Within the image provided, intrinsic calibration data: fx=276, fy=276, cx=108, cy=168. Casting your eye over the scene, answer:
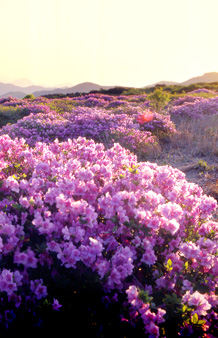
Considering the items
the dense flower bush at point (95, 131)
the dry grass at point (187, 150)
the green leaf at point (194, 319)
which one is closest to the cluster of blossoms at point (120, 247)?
the green leaf at point (194, 319)

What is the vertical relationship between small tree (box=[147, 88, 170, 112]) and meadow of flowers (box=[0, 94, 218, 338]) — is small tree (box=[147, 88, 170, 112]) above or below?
above

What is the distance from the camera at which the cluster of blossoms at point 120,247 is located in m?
2.11

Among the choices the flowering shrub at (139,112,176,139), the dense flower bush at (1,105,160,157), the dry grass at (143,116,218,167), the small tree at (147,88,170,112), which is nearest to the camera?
the dry grass at (143,116,218,167)

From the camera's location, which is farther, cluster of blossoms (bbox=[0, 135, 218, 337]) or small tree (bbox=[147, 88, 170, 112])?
small tree (bbox=[147, 88, 170, 112])

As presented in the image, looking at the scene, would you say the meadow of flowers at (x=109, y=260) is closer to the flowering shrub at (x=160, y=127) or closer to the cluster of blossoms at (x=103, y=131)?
the cluster of blossoms at (x=103, y=131)

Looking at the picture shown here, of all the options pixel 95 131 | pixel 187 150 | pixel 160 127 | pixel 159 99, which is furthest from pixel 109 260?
pixel 159 99

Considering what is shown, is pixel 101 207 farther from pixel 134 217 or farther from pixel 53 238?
pixel 53 238

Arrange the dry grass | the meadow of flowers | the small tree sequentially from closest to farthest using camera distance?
the meadow of flowers < the dry grass < the small tree

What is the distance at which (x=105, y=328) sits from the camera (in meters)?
2.14

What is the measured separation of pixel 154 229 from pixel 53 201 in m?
1.01

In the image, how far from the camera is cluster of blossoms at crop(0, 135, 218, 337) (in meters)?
2.11

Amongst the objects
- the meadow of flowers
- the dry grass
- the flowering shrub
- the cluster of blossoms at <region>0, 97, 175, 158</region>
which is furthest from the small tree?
the meadow of flowers

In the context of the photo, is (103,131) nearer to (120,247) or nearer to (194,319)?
(120,247)

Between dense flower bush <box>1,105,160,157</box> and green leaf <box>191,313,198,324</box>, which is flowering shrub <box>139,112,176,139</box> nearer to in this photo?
dense flower bush <box>1,105,160,157</box>
